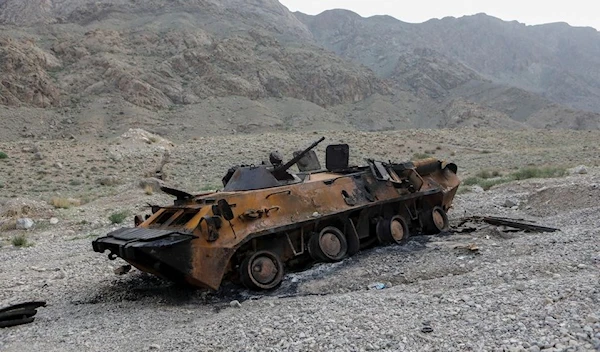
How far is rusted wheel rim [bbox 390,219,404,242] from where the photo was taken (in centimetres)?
1021

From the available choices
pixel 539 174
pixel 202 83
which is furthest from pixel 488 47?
pixel 539 174

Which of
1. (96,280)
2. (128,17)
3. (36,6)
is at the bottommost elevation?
(96,280)

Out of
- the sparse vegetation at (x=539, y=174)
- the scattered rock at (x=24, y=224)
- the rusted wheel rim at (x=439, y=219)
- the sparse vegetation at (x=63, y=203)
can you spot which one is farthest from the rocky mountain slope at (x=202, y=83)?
the rusted wheel rim at (x=439, y=219)

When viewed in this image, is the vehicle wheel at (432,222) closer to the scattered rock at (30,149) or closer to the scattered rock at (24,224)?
the scattered rock at (24,224)

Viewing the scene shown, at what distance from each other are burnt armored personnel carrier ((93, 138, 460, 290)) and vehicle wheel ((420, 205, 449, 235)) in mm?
19

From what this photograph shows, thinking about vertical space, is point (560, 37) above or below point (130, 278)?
above

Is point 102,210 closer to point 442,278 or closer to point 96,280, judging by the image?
point 96,280

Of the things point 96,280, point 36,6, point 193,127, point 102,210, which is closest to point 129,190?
point 102,210

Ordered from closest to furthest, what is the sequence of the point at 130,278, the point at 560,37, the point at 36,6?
the point at 130,278 < the point at 36,6 < the point at 560,37

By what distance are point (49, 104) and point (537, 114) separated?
52778 millimetres

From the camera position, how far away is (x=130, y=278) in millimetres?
9305

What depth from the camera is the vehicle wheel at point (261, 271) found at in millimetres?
7863

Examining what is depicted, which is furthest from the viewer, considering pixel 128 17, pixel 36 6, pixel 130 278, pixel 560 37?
pixel 560 37

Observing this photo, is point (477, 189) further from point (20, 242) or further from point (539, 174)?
point (20, 242)
